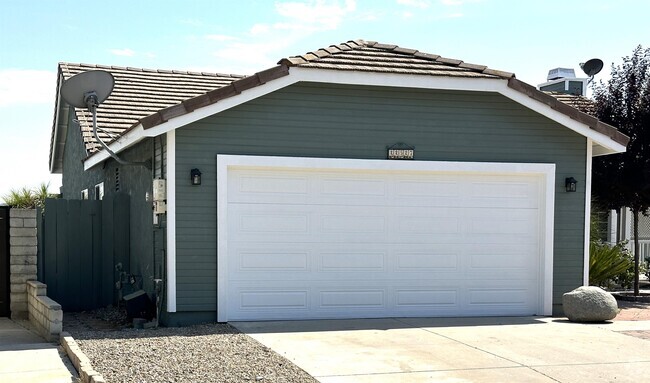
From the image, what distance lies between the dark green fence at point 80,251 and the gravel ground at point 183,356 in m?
1.88

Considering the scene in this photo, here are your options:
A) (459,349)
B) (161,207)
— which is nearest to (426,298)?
(459,349)

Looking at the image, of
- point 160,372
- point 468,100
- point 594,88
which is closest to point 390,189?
point 468,100

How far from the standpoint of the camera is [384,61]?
1046cm

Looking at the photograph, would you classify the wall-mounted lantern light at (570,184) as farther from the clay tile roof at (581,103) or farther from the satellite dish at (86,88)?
the satellite dish at (86,88)

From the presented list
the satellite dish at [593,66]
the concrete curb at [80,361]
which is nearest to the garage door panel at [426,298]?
the concrete curb at [80,361]

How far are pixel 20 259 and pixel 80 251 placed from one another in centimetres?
88

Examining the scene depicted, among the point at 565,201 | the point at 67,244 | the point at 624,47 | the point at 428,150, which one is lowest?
the point at 67,244

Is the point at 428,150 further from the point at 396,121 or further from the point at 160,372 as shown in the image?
the point at 160,372

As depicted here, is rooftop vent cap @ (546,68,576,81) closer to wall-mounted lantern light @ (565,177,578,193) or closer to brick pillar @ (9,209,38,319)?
wall-mounted lantern light @ (565,177,578,193)

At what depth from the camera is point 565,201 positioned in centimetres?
1091

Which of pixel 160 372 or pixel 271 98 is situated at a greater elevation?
pixel 271 98

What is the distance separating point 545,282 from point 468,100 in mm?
2879

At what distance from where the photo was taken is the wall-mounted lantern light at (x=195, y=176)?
942cm

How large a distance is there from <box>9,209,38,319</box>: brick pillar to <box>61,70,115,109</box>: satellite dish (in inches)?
90.3
